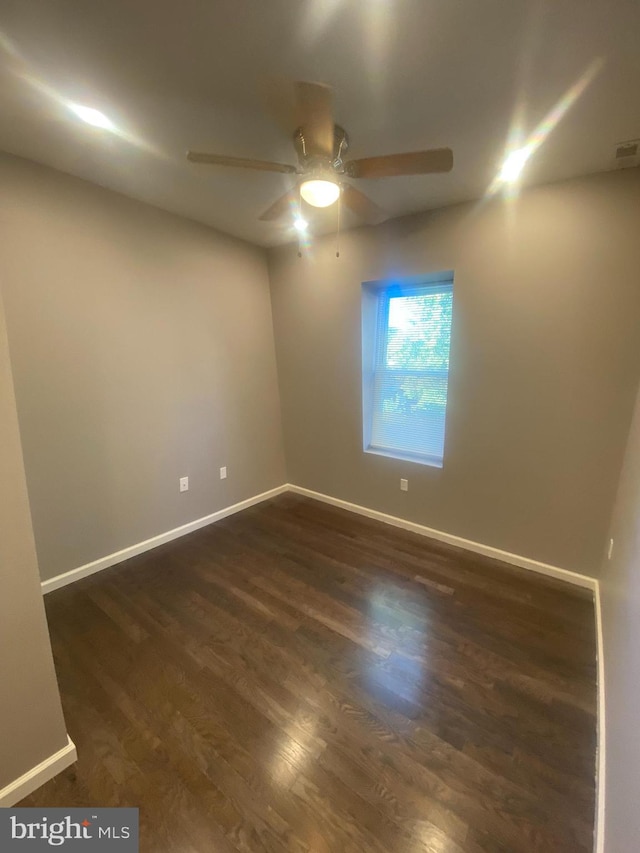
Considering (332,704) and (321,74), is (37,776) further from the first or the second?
(321,74)

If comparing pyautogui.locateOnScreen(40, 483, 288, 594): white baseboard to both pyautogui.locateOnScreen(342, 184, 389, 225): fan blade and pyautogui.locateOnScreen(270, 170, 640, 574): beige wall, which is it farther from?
pyautogui.locateOnScreen(342, 184, 389, 225): fan blade

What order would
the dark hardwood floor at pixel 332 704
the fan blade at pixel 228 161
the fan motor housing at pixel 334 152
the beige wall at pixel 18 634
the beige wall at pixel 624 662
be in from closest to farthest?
the beige wall at pixel 624 662 → the beige wall at pixel 18 634 → the dark hardwood floor at pixel 332 704 → the fan blade at pixel 228 161 → the fan motor housing at pixel 334 152

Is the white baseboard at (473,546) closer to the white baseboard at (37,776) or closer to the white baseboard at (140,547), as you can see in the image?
the white baseboard at (140,547)

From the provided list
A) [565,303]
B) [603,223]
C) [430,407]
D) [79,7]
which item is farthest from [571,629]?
[79,7]

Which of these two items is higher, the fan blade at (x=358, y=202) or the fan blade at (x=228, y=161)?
the fan blade at (x=358, y=202)

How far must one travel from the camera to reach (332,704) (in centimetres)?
161

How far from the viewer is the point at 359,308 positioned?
3049mm

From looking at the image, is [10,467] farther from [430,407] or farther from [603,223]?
[603,223]

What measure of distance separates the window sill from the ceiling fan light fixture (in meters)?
2.08

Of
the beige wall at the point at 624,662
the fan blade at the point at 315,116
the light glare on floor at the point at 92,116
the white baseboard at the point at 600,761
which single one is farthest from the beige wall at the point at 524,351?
the light glare on floor at the point at 92,116

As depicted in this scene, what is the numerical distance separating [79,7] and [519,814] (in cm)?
304

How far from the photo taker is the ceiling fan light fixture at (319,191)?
161 cm

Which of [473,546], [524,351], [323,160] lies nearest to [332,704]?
[473,546]

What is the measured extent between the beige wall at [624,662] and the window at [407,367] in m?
1.28
